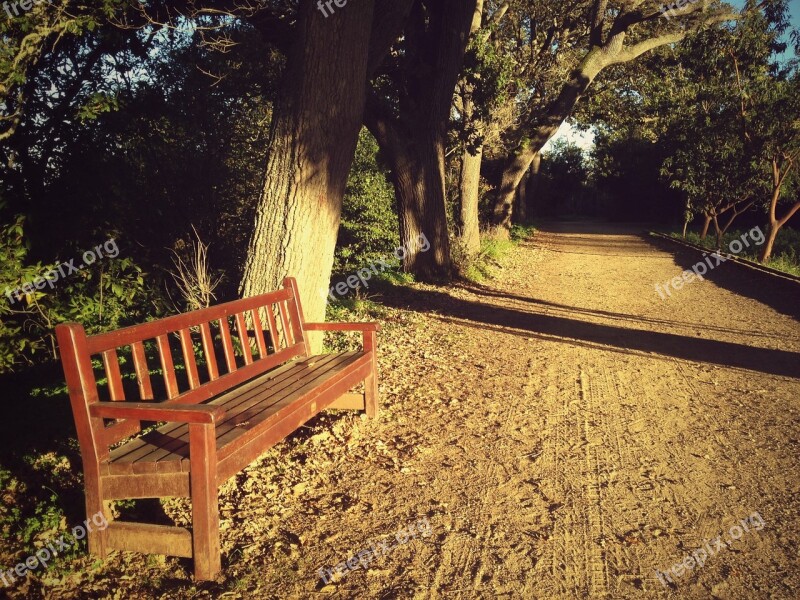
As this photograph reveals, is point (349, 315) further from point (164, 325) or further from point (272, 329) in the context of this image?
point (164, 325)

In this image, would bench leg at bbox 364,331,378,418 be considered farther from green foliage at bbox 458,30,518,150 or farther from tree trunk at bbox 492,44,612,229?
tree trunk at bbox 492,44,612,229

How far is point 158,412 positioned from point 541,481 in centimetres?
244

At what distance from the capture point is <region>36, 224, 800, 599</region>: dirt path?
2.76 metres

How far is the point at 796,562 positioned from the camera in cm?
283

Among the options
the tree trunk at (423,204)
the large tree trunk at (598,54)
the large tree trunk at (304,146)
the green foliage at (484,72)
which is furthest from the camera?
the large tree trunk at (598,54)

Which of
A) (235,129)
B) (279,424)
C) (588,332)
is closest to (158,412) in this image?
(279,424)

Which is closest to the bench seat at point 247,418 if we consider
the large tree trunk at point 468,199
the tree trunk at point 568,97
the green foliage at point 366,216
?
the green foliage at point 366,216

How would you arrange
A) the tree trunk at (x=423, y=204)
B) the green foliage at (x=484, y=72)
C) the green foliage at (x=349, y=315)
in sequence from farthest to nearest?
1. the green foliage at (x=484, y=72)
2. the tree trunk at (x=423, y=204)
3. the green foliage at (x=349, y=315)

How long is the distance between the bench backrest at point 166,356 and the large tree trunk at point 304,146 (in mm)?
495

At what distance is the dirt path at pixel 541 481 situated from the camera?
276 cm

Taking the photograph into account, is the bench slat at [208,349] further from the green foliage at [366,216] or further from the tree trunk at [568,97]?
the tree trunk at [568,97]

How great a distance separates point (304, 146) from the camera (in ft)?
17.4

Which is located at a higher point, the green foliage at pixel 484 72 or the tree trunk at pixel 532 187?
the green foliage at pixel 484 72

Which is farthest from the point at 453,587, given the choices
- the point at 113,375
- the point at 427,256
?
the point at 427,256
